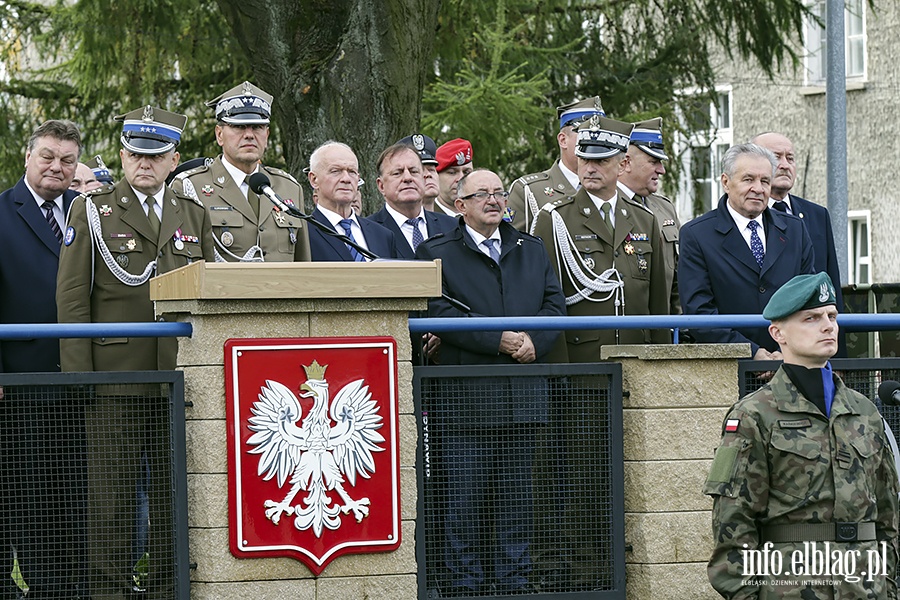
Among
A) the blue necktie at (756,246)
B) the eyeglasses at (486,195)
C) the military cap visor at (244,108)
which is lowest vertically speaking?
the blue necktie at (756,246)

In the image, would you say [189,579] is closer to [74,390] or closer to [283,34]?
[74,390]

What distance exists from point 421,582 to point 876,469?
7.22ft

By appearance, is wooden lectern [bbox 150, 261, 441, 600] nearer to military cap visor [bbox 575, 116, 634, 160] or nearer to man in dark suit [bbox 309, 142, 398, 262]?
man in dark suit [bbox 309, 142, 398, 262]

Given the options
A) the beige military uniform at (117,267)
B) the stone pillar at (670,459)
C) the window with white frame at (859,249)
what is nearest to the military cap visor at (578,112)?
the stone pillar at (670,459)

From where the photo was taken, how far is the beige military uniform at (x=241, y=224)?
8.02 meters

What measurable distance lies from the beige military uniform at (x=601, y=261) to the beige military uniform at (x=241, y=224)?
4.45ft

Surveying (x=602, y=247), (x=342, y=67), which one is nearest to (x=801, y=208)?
(x=602, y=247)

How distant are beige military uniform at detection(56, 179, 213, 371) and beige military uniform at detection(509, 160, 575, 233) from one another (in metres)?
2.28

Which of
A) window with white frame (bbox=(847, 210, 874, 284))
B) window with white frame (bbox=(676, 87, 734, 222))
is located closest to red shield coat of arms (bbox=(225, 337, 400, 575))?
window with white frame (bbox=(676, 87, 734, 222))

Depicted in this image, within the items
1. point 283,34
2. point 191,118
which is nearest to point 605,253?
point 283,34

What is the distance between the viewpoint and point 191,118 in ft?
54.5

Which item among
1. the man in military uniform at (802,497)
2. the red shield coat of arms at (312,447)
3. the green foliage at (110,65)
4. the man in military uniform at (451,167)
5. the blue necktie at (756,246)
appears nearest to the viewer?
the man in military uniform at (802,497)

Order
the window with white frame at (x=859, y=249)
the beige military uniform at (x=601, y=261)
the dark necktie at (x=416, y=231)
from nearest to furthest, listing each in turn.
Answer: the beige military uniform at (x=601, y=261) < the dark necktie at (x=416, y=231) < the window with white frame at (x=859, y=249)

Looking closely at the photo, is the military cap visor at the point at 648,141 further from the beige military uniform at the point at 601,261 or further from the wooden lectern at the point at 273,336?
the wooden lectern at the point at 273,336
